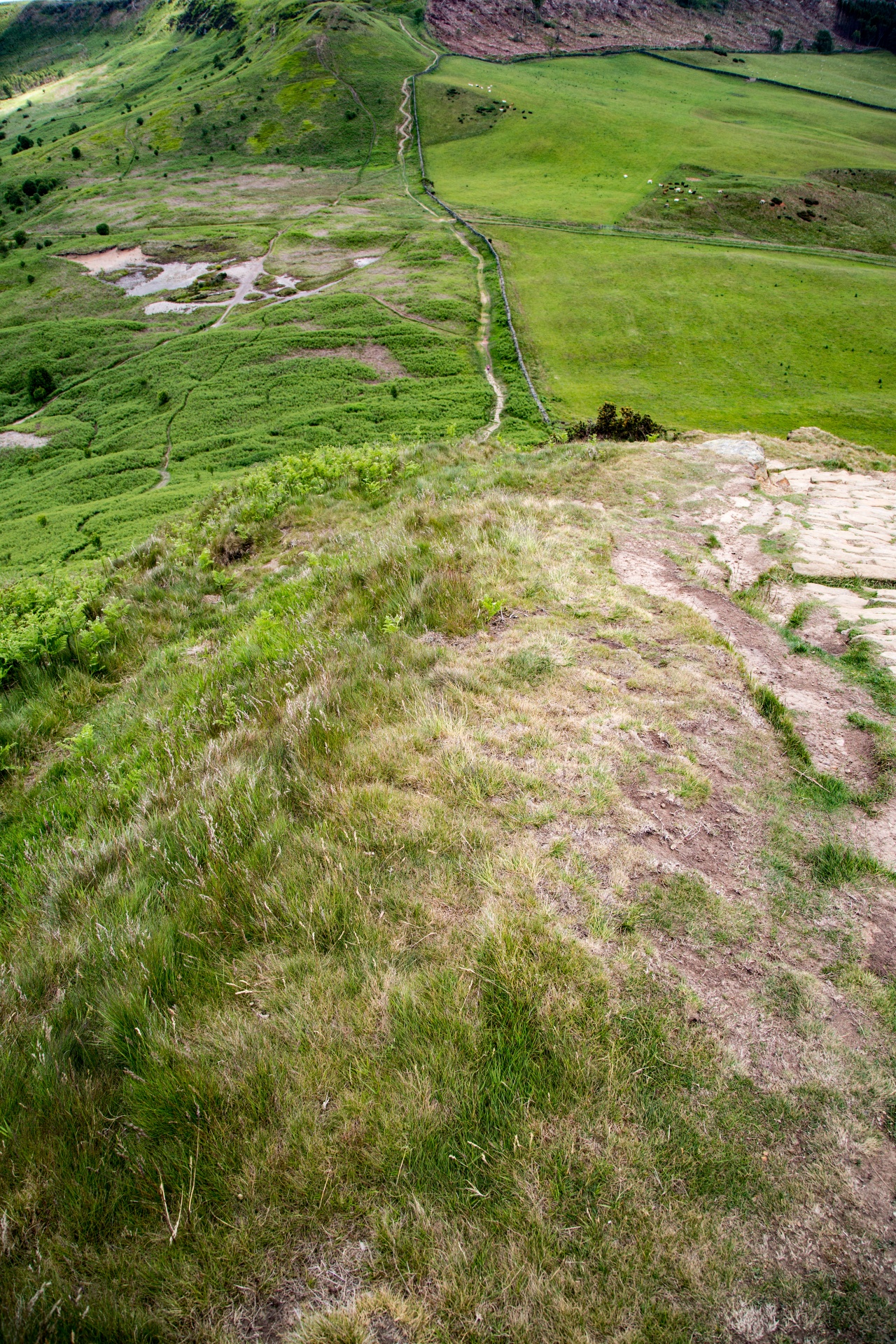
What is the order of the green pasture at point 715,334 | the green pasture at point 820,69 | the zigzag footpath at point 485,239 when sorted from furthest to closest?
1. the green pasture at point 820,69
2. the zigzag footpath at point 485,239
3. the green pasture at point 715,334

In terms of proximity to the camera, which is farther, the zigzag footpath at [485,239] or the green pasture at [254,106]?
the green pasture at [254,106]

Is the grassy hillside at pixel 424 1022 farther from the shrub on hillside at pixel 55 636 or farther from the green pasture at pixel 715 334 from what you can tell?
the green pasture at pixel 715 334

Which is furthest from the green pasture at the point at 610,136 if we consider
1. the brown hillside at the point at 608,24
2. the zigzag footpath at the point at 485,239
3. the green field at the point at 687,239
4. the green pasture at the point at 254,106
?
the brown hillside at the point at 608,24

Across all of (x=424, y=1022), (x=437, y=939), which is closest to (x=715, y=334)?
(x=437, y=939)

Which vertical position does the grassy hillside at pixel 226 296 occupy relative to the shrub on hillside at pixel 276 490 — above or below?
above

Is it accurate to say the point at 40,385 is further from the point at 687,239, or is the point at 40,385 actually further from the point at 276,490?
the point at 687,239

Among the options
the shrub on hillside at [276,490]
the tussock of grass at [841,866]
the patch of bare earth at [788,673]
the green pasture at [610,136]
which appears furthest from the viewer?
the green pasture at [610,136]

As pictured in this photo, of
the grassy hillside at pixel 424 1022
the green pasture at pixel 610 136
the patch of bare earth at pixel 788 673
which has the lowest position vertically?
the patch of bare earth at pixel 788 673
